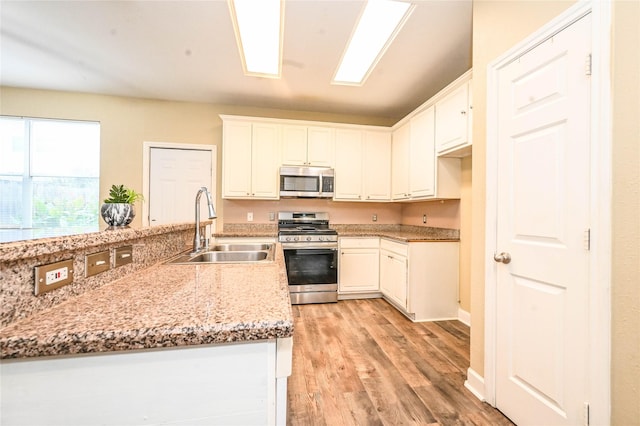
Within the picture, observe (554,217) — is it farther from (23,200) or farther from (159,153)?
(23,200)

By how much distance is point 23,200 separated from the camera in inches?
135

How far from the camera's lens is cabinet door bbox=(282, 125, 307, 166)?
3.62 metres

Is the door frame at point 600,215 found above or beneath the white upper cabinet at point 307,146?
beneath

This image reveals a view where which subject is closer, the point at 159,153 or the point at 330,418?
the point at 330,418

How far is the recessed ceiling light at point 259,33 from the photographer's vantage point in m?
1.98

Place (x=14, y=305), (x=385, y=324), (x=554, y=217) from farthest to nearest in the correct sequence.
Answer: (x=385, y=324)
(x=554, y=217)
(x=14, y=305)

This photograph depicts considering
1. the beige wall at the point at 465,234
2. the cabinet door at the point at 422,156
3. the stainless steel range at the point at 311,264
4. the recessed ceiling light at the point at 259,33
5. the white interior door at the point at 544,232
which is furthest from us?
the stainless steel range at the point at 311,264

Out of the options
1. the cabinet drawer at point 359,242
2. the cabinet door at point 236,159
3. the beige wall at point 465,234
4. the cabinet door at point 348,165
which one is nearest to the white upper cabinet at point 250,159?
the cabinet door at point 236,159

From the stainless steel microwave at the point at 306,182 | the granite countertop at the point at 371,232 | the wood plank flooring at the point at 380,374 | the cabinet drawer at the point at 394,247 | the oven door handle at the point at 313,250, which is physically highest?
the stainless steel microwave at the point at 306,182

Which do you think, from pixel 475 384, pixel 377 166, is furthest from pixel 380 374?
pixel 377 166

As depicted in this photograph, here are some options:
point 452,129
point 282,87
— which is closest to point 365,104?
point 282,87

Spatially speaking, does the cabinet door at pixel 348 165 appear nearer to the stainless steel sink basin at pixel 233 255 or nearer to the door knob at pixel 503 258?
the stainless steel sink basin at pixel 233 255

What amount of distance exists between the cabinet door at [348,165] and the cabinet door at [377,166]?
0.09 meters

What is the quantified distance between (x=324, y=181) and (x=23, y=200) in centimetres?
391
